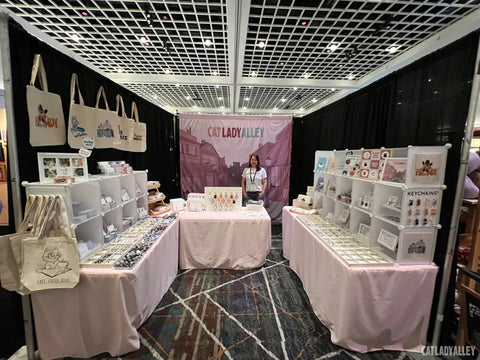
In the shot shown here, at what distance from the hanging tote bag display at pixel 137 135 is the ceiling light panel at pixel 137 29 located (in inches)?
54.4

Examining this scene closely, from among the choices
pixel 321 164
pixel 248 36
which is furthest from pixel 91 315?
pixel 248 36

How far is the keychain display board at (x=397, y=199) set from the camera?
151 cm

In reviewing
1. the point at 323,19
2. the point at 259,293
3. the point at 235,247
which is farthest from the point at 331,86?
the point at 259,293

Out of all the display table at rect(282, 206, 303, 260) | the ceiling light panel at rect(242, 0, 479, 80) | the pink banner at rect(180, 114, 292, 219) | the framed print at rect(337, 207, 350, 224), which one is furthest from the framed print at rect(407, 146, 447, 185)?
the pink banner at rect(180, 114, 292, 219)

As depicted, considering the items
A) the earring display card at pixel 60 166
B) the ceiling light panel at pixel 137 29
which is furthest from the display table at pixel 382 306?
the ceiling light panel at pixel 137 29

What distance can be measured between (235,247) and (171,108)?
656 cm

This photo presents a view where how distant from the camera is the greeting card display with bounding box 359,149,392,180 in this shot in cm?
181

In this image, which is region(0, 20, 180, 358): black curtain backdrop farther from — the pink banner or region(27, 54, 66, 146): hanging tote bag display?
the pink banner

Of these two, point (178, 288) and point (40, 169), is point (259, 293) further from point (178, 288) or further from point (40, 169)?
point (40, 169)

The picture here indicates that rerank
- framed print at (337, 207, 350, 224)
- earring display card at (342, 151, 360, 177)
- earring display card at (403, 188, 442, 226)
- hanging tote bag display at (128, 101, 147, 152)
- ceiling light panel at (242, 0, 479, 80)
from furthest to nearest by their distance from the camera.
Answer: hanging tote bag display at (128, 101, 147, 152), ceiling light panel at (242, 0, 479, 80), framed print at (337, 207, 350, 224), earring display card at (342, 151, 360, 177), earring display card at (403, 188, 442, 226)

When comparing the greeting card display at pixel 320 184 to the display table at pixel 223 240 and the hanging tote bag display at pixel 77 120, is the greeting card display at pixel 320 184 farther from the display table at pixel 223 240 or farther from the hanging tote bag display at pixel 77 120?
the hanging tote bag display at pixel 77 120

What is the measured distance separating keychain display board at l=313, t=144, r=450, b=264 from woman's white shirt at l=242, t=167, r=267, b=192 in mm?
1657

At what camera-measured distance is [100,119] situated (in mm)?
2039

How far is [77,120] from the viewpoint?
5.72ft
